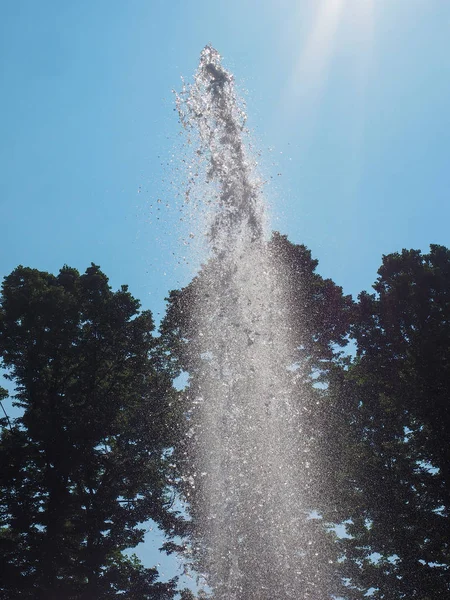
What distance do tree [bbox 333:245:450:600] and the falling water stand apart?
2467 millimetres

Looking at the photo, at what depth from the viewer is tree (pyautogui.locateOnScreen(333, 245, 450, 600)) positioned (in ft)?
51.5

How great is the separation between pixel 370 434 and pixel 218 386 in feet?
21.7

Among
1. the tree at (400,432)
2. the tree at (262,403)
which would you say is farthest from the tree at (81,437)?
the tree at (400,432)

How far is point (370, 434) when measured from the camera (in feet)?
65.7

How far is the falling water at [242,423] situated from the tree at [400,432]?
97.1 inches

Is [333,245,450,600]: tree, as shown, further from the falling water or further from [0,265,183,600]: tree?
[0,265,183,600]: tree

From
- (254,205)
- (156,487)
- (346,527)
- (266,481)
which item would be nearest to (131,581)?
(156,487)

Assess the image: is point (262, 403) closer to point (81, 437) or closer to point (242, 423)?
point (242, 423)

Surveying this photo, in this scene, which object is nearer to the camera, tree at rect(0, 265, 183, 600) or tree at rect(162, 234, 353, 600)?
tree at rect(162, 234, 353, 600)

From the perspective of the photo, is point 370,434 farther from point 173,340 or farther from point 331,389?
point 173,340

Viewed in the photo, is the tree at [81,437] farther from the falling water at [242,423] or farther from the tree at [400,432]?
the tree at [400,432]

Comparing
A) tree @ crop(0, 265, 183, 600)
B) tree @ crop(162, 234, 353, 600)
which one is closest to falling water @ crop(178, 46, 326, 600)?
tree @ crop(162, 234, 353, 600)

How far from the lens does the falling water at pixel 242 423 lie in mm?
16062

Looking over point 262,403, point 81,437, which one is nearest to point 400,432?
point 262,403
